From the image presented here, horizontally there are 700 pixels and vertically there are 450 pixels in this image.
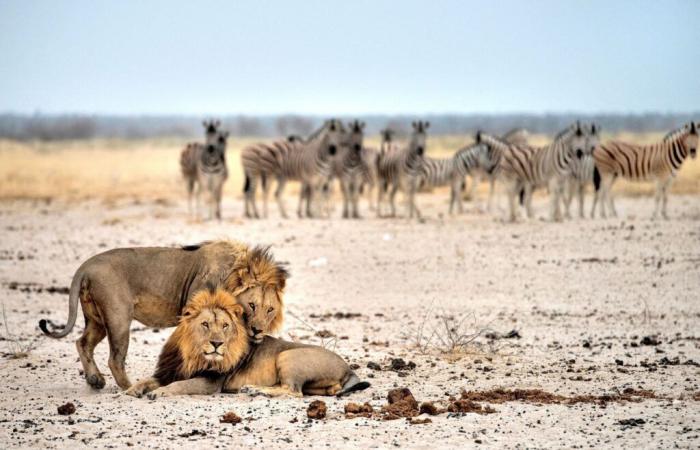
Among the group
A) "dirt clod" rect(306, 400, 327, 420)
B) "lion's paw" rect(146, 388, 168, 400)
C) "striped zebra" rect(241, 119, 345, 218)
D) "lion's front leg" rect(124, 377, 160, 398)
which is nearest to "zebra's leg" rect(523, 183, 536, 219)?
"striped zebra" rect(241, 119, 345, 218)

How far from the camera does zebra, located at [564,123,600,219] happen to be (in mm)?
23266

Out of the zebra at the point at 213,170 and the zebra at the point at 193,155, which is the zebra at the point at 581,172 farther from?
the zebra at the point at 193,155

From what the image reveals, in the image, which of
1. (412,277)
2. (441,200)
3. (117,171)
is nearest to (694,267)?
(412,277)

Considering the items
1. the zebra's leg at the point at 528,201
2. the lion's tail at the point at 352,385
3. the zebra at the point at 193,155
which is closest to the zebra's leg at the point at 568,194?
the zebra's leg at the point at 528,201

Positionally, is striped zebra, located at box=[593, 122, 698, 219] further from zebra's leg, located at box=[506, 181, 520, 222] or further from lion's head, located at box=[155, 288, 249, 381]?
lion's head, located at box=[155, 288, 249, 381]

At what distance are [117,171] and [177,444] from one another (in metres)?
35.7

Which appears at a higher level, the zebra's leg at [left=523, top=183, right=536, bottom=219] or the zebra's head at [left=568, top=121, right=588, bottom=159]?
the zebra's head at [left=568, top=121, right=588, bottom=159]

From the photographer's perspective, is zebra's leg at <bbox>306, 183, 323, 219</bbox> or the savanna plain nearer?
the savanna plain

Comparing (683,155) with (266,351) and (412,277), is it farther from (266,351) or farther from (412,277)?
(266,351)

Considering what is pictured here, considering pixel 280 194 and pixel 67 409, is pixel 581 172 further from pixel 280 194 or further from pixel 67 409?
pixel 67 409

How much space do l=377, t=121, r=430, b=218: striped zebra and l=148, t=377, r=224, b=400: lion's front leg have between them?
15.8 m

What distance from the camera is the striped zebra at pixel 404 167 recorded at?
24.9m

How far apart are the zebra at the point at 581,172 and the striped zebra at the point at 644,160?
0.20 m

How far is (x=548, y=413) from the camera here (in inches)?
306
